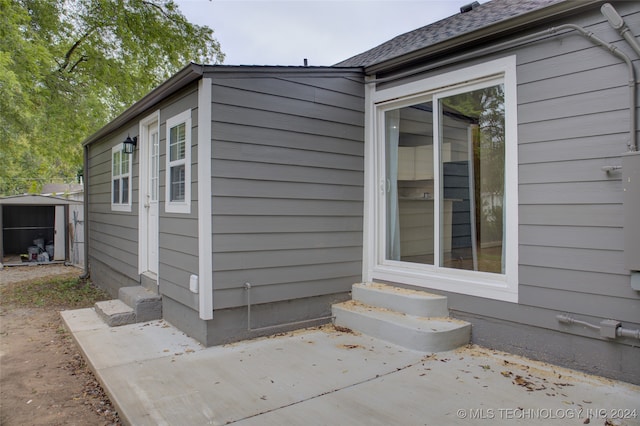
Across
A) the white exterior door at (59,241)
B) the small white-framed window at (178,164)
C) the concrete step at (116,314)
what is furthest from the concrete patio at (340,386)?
the white exterior door at (59,241)

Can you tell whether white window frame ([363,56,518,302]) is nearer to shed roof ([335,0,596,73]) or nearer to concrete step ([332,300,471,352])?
shed roof ([335,0,596,73])

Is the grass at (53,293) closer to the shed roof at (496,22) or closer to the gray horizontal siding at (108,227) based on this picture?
the gray horizontal siding at (108,227)

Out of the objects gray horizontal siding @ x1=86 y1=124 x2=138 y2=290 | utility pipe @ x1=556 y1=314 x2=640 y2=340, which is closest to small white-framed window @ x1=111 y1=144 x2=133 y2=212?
gray horizontal siding @ x1=86 y1=124 x2=138 y2=290

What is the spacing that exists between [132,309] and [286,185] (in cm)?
233

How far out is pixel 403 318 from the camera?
149 inches

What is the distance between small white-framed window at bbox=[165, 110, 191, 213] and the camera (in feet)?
13.1

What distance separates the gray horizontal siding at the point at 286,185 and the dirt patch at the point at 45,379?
3.91 feet

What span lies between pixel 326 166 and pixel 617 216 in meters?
2.53

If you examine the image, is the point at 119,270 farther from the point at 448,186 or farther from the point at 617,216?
the point at 617,216

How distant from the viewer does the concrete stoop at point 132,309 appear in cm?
444

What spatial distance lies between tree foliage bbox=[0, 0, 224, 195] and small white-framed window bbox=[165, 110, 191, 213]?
527 centimetres

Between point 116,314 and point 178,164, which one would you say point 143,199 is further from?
point 116,314

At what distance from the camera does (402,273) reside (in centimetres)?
419

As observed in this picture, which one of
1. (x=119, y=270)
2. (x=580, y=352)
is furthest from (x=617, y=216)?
(x=119, y=270)
